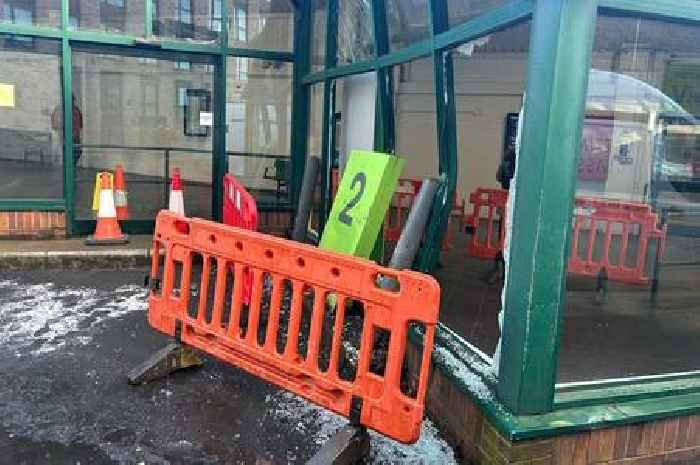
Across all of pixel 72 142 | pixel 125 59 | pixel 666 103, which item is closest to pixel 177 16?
pixel 125 59

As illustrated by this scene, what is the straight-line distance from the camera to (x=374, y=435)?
3.39 m

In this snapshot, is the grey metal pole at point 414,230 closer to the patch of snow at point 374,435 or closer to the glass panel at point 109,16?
the patch of snow at point 374,435

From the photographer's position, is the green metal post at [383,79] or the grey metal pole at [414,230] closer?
the grey metal pole at [414,230]

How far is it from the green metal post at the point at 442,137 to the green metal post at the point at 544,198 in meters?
1.33

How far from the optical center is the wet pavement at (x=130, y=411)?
3.12 meters

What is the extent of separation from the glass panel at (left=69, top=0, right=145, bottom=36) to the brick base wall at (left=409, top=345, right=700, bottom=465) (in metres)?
6.14

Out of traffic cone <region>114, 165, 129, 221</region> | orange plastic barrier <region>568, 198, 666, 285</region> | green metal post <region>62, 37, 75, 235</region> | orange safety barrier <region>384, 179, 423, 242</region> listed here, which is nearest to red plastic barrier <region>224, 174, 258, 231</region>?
orange safety barrier <region>384, 179, 423, 242</region>

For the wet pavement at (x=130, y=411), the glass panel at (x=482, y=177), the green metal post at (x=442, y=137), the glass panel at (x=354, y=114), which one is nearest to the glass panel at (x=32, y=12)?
the glass panel at (x=354, y=114)

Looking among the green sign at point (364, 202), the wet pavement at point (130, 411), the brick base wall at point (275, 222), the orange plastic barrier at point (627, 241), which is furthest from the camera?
the brick base wall at point (275, 222)

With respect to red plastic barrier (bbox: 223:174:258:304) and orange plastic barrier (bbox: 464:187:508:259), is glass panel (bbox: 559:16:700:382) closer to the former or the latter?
orange plastic barrier (bbox: 464:187:508:259)

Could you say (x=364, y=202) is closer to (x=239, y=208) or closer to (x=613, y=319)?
(x=239, y=208)

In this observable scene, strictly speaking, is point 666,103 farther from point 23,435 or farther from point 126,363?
point 23,435

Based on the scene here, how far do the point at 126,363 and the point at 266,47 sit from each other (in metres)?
4.90

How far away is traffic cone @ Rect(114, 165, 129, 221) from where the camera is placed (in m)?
7.59
